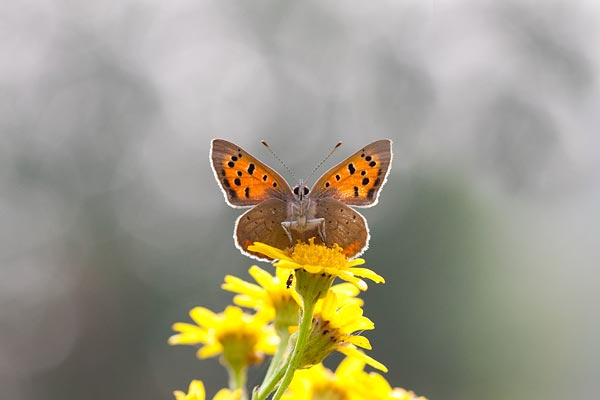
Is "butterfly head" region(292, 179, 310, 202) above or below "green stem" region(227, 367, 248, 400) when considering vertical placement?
above

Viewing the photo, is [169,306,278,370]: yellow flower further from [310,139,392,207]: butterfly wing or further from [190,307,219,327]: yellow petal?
[310,139,392,207]: butterfly wing

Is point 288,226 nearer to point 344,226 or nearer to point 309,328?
point 344,226

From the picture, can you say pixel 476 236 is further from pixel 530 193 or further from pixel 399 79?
pixel 399 79

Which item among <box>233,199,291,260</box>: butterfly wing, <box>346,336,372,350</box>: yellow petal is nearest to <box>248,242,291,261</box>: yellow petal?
<box>233,199,291,260</box>: butterfly wing

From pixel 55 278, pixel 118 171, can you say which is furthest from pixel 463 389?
pixel 118 171

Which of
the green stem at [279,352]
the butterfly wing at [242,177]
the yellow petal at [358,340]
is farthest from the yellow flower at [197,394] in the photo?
the butterfly wing at [242,177]

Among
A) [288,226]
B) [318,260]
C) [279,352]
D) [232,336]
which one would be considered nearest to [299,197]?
[288,226]
